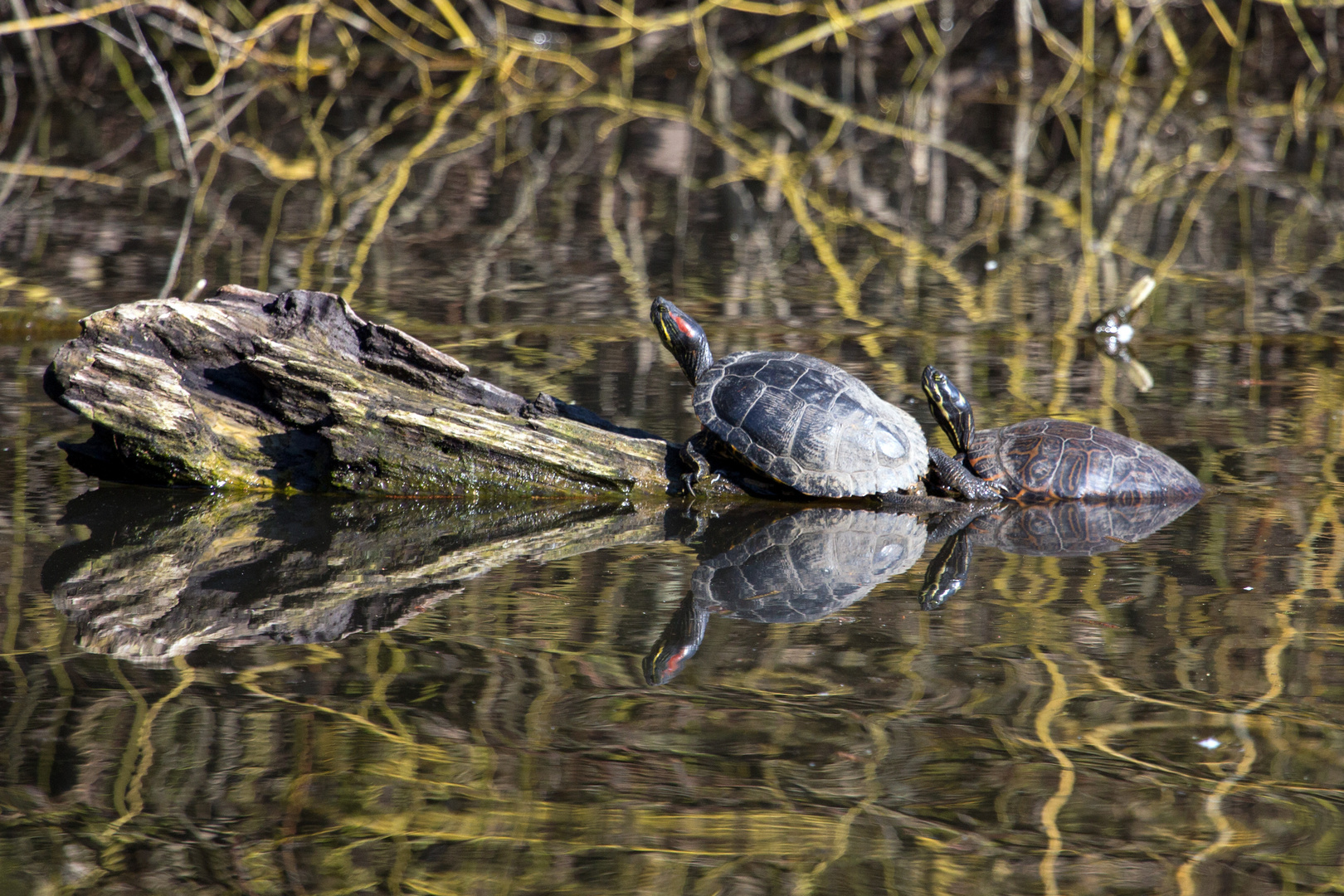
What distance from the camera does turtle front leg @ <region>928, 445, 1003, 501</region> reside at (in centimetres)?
438

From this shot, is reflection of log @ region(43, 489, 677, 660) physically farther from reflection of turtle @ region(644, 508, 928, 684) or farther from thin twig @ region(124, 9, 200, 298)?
thin twig @ region(124, 9, 200, 298)

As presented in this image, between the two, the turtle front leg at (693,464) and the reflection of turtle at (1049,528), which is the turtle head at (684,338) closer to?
the turtle front leg at (693,464)

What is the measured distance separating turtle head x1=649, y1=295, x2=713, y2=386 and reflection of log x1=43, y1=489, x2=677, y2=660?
26.5 inches

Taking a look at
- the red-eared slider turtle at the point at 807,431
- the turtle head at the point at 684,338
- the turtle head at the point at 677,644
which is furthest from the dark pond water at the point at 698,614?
the turtle head at the point at 684,338

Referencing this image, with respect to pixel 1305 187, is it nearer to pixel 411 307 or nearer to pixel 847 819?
pixel 411 307

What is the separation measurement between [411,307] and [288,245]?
1.57m

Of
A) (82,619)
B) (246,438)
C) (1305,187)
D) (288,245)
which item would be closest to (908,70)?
(1305,187)

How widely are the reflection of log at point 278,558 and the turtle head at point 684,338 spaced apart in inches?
26.5

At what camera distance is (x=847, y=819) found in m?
2.58

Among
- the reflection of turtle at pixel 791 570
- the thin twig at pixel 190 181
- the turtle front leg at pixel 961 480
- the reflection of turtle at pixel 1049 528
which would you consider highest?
the thin twig at pixel 190 181

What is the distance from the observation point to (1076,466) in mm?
4344

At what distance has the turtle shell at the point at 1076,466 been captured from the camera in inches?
170

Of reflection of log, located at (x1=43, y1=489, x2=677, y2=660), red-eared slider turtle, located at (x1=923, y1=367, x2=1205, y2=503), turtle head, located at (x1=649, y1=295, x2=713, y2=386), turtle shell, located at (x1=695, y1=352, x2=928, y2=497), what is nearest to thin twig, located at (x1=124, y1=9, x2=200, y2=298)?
reflection of log, located at (x1=43, y1=489, x2=677, y2=660)

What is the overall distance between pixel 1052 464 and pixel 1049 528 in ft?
0.91
